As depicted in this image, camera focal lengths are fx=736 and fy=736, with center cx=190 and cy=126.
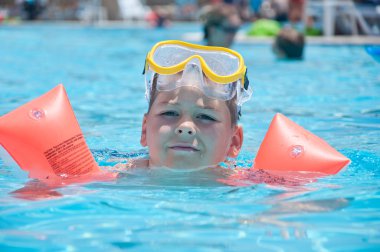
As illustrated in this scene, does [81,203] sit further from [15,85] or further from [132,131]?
[15,85]

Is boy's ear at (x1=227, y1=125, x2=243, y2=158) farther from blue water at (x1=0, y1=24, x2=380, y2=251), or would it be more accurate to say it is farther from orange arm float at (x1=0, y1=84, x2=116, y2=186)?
orange arm float at (x1=0, y1=84, x2=116, y2=186)

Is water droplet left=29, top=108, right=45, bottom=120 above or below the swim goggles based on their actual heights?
below

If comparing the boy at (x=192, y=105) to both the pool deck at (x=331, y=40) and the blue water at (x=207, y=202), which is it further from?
the pool deck at (x=331, y=40)

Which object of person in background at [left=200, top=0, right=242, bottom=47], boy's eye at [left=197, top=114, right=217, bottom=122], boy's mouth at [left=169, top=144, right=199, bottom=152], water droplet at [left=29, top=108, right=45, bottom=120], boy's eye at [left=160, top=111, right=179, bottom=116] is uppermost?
boy's eye at [left=160, top=111, right=179, bottom=116]

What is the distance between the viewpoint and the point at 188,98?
384cm

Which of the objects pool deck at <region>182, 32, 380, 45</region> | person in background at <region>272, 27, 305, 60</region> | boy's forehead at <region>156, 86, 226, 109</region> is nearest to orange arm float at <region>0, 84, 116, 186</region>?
boy's forehead at <region>156, 86, 226, 109</region>

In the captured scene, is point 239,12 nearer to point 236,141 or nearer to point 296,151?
point 296,151

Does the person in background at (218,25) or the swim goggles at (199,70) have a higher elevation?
the swim goggles at (199,70)

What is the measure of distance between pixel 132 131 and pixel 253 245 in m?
3.58

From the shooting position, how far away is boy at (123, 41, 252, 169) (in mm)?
3789

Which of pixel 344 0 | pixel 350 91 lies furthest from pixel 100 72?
pixel 344 0

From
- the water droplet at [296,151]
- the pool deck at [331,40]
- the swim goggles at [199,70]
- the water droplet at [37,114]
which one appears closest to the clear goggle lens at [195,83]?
the swim goggles at [199,70]

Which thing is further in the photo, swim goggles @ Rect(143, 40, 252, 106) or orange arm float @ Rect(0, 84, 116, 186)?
orange arm float @ Rect(0, 84, 116, 186)

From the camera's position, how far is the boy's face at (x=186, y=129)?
148 inches
